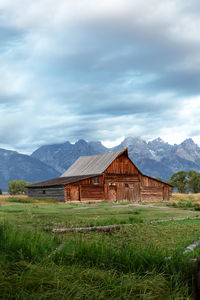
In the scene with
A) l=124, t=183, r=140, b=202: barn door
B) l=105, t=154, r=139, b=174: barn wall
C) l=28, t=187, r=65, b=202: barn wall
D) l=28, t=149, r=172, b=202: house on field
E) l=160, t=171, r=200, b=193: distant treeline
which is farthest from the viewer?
l=160, t=171, r=200, b=193: distant treeline

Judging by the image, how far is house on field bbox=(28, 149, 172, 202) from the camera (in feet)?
144

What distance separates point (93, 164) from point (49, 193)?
8249mm

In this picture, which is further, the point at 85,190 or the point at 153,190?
the point at 153,190

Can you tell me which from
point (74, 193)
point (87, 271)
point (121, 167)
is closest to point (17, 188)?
point (121, 167)

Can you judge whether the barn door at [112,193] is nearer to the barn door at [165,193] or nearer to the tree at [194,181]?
the barn door at [165,193]

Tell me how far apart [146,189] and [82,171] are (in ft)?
32.6

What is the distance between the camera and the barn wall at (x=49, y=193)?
43.5 meters

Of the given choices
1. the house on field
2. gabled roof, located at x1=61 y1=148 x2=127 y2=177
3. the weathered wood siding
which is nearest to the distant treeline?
the house on field

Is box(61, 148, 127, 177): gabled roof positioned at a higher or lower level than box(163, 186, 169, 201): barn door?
higher

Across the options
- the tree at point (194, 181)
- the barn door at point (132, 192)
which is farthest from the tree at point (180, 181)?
the barn door at point (132, 192)

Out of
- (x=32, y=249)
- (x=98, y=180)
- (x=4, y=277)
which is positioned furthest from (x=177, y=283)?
(x=98, y=180)

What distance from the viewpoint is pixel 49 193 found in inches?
1825

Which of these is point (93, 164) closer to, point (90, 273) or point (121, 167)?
point (121, 167)

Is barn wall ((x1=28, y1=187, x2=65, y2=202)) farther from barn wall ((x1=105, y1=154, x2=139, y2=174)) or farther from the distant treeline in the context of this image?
the distant treeline
